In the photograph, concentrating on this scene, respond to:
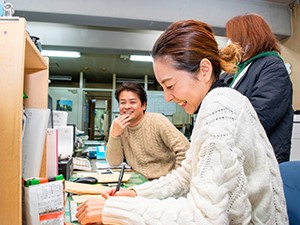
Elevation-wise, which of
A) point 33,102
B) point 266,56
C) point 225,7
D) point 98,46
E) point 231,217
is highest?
point 225,7

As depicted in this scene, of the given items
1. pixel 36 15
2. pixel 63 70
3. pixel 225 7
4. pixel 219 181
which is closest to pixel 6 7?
pixel 219 181

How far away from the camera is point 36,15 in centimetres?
296

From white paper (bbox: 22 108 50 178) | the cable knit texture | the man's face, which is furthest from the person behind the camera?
the man's face

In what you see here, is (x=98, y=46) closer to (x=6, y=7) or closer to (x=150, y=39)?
(x=150, y=39)

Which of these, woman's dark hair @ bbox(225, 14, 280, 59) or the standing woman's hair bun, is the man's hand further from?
the standing woman's hair bun

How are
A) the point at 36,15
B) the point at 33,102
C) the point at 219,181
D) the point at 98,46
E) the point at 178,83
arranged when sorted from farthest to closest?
the point at 98,46 < the point at 36,15 < the point at 33,102 < the point at 178,83 < the point at 219,181

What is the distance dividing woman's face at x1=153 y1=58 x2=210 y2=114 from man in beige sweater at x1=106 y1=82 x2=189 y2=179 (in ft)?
2.66

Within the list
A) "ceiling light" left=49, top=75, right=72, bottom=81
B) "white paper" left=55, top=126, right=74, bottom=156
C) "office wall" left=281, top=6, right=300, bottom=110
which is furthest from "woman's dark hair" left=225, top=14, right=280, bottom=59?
"ceiling light" left=49, top=75, right=72, bottom=81

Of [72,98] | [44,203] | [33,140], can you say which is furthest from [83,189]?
[72,98]

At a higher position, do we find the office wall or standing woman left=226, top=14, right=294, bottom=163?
the office wall

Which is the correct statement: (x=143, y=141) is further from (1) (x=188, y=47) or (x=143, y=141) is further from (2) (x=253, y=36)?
(1) (x=188, y=47)

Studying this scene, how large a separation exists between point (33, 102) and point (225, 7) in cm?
282

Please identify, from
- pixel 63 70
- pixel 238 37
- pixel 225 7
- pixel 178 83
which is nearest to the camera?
pixel 178 83

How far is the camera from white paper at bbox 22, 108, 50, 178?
2.68 feet
